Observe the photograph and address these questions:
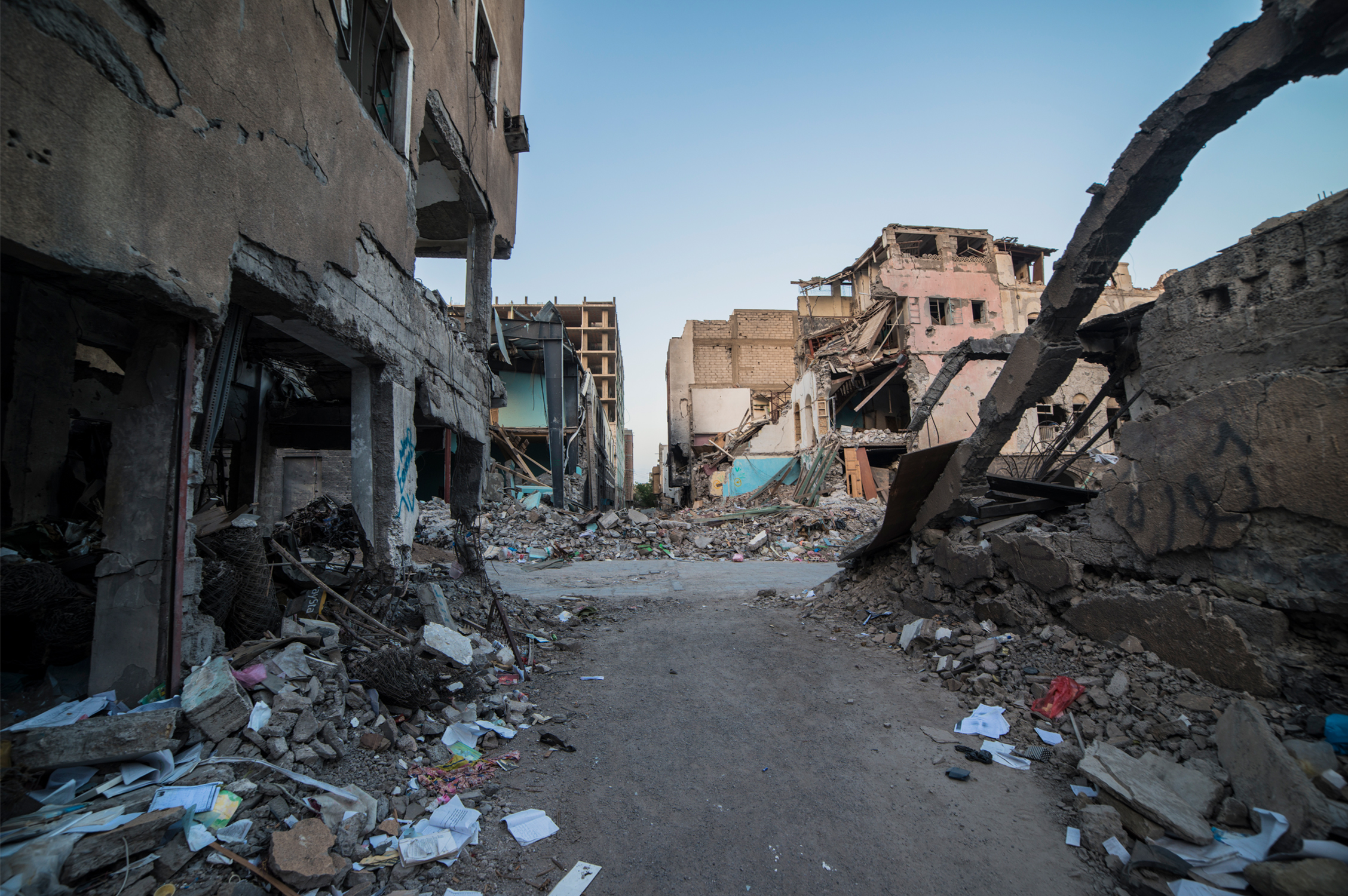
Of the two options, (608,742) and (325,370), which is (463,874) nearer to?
(608,742)

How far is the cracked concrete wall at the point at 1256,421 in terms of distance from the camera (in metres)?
2.80

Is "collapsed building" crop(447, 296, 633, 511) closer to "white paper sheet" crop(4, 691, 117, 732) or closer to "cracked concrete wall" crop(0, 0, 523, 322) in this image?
"cracked concrete wall" crop(0, 0, 523, 322)

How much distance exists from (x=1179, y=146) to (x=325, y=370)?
734cm

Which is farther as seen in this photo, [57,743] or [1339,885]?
[57,743]

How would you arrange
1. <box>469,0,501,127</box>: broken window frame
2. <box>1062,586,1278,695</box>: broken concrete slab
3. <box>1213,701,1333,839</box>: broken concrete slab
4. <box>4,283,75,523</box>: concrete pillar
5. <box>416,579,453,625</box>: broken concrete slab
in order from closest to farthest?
A: <box>1213,701,1333,839</box>: broken concrete slab, <box>1062,586,1278,695</box>: broken concrete slab, <box>4,283,75,523</box>: concrete pillar, <box>416,579,453,625</box>: broken concrete slab, <box>469,0,501,127</box>: broken window frame

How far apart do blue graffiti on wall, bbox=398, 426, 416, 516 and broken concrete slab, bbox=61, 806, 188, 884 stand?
111 inches

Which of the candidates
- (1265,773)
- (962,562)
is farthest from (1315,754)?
(962,562)

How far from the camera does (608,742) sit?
11.3ft

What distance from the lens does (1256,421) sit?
306cm

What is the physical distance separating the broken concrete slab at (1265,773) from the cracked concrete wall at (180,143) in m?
4.75

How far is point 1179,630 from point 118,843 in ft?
16.1

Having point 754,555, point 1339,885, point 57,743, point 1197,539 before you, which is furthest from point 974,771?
point 754,555

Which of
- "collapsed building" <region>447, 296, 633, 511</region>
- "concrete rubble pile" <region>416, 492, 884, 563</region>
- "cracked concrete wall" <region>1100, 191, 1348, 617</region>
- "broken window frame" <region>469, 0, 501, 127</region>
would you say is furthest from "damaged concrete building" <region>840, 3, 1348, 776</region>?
"collapsed building" <region>447, 296, 633, 511</region>

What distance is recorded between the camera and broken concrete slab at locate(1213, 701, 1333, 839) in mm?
2055
